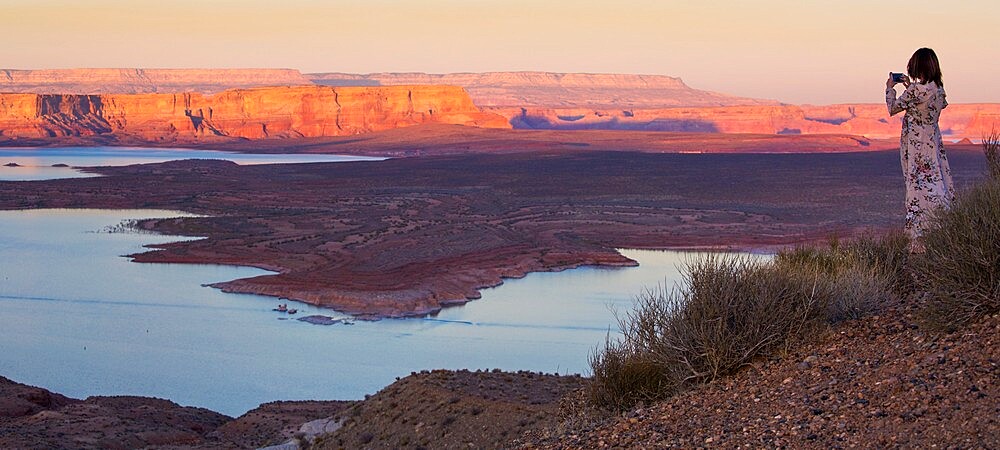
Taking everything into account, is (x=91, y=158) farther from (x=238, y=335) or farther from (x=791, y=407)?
(x=791, y=407)

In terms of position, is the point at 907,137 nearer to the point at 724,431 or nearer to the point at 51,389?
the point at 724,431

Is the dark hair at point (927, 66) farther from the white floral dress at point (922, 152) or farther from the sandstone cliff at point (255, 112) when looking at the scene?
the sandstone cliff at point (255, 112)

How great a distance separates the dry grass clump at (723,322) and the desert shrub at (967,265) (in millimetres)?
655

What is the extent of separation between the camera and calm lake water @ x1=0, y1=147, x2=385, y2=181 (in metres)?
73.9

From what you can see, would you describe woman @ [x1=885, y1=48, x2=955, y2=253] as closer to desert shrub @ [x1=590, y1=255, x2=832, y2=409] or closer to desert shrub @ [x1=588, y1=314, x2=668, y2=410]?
desert shrub @ [x1=590, y1=255, x2=832, y2=409]

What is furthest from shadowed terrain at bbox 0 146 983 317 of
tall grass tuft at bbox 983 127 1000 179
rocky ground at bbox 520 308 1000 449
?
rocky ground at bbox 520 308 1000 449

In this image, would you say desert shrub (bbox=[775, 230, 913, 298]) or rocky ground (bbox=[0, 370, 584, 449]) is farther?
rocky ground (bbox=[0, 370, 584, 449])

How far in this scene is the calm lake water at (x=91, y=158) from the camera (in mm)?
73875

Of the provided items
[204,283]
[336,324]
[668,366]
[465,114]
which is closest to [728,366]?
[668,366]

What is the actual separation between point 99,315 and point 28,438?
13.3 metres

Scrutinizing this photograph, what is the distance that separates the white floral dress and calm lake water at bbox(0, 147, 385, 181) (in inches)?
2521

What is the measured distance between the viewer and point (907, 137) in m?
8.09

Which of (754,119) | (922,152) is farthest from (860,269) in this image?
(754,119)

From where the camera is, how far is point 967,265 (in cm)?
634
